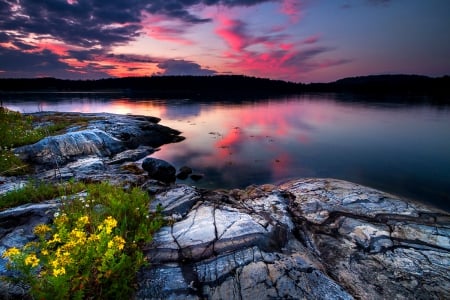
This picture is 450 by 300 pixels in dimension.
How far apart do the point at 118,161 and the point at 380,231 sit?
13.6 metres

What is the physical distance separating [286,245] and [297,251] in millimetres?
289

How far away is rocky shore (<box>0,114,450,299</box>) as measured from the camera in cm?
459

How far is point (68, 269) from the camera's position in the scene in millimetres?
3693

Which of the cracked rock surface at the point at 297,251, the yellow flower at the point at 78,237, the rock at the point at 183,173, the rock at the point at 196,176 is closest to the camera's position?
the yellow flower at the point at 78,237

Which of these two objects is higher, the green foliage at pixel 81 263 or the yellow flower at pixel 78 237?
the yellow flower at pixel 78 237

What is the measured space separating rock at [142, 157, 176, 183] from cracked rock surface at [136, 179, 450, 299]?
207 inches

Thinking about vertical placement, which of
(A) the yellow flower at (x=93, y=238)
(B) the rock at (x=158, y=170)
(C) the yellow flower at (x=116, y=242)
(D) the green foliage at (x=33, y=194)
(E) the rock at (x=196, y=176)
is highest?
(A) the yellow flower at (x=93, y=238)

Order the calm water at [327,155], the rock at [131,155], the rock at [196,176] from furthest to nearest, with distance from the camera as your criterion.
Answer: the rock at [131,155]
the rock at [196,176]
the calm water at [327,155]

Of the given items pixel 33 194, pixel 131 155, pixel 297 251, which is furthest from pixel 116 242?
pixel 131 155

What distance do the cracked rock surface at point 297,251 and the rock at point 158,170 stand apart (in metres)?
5.26

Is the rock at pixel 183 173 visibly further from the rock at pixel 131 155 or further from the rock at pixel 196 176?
the rock at pixel 131 155

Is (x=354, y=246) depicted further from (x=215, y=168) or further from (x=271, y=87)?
(x=271, y=87)

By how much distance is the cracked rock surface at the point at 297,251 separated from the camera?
4.58 metres

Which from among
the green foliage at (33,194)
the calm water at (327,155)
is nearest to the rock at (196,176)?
the calm water at (327,155)
